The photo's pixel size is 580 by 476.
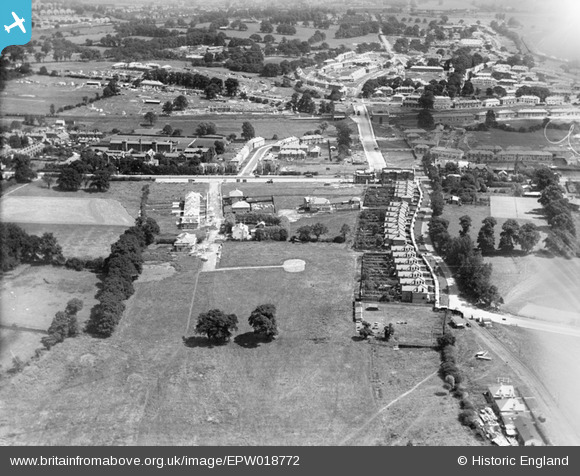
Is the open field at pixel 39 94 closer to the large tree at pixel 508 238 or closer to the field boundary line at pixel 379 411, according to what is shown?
the large tree at pixel 508 238

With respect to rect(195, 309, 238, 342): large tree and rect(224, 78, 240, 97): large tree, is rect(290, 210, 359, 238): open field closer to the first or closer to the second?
rect(195, 309, 238, 342): large tree

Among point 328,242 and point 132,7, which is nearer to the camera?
point 328,242

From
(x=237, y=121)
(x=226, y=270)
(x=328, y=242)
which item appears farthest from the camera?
(x=237, y=121)

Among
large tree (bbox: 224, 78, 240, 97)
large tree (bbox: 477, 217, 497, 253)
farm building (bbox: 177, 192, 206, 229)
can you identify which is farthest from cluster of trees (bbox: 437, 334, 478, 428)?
large tree (bbox: 224, 78, 240, 97)

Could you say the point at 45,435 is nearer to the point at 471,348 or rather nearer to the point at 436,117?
the point at 471,348

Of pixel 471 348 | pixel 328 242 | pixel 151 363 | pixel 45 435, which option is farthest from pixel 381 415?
pixel 328 242

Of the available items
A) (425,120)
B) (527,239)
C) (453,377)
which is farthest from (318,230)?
(425,120)

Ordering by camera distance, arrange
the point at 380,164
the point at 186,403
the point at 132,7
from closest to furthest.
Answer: the point at 186,403 < the point at 380,164 < the point at 132,7
